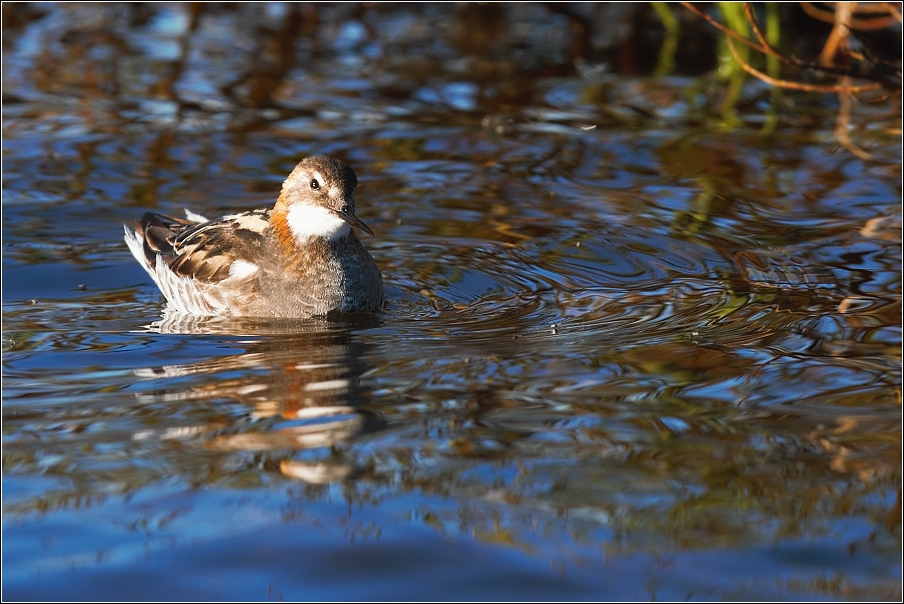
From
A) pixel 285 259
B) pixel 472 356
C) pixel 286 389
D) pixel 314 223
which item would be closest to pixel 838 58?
pixel 314 223

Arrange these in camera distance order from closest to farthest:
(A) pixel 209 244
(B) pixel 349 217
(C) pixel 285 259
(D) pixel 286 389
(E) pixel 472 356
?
(D) pixel 286 389, (E) pixel 472 356, (B) pixel 349 217, (C) pixel 285 259, (A) pixel 209 244

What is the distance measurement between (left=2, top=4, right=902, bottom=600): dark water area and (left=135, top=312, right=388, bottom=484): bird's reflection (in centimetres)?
2

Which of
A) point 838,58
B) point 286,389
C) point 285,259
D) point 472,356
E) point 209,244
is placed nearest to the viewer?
point 286,389

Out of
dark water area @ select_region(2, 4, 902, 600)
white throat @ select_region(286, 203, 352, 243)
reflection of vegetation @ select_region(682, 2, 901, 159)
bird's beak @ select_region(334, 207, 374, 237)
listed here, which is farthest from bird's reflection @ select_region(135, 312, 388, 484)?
reflection of vegetation @ select_region(682, 2, 901, 159)

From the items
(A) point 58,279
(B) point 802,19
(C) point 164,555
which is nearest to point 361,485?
(C) point 164,555

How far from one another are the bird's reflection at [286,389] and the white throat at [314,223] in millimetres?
657

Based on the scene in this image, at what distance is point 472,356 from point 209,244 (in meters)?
2.56

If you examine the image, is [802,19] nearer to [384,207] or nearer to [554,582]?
[384,207]

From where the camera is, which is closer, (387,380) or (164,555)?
(164,555)

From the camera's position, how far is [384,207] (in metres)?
9.05

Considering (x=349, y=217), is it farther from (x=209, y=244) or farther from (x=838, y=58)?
(x=838, y=58)

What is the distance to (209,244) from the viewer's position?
8.05m

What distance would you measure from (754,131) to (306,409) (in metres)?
6.46

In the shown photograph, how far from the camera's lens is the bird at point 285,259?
24.3 feet
